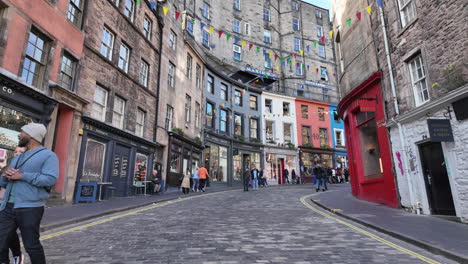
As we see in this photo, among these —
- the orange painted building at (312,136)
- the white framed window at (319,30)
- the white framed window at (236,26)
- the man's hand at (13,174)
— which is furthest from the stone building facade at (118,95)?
the white framed window at (319,30)

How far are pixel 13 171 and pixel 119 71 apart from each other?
1310 cm

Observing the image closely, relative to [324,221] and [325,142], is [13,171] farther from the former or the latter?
[325,142]

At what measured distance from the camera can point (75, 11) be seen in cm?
1262

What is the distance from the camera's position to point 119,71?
15039mm

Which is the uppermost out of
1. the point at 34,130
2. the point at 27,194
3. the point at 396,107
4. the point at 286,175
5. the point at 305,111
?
the point at 305,111

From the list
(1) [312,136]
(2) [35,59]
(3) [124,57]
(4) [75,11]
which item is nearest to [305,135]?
(1) [312,136]

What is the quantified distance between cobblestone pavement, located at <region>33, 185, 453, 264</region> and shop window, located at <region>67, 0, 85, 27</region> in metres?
9.07

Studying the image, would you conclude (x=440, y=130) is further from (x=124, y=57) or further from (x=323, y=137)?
(x=323, y=137)

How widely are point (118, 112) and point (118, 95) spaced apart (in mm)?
862

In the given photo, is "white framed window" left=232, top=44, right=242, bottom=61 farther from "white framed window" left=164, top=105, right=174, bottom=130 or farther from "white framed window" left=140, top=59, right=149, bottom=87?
"white framed window" left=140, top=59, right=149, bottom=87

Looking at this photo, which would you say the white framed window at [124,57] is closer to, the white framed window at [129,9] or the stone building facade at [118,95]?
the stone building facade at [118,95]

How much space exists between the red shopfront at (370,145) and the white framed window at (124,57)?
1167 centimetres

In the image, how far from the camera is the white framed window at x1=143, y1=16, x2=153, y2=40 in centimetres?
1818

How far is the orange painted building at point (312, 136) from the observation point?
32969mm
